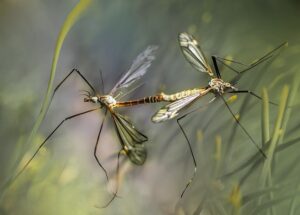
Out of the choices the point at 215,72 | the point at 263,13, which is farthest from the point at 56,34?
the point at 263,13

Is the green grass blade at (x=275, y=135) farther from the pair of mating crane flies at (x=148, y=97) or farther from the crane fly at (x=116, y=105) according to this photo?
the crane fly at (x=116, y=105)

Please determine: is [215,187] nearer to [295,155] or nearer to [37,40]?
[295,155]

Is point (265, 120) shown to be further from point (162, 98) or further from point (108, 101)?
point (108, 101)

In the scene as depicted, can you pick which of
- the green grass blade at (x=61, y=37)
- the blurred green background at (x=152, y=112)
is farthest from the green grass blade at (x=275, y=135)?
the green grass blade at (x=61, y=37)

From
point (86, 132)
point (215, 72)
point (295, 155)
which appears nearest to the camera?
point (295, 155)

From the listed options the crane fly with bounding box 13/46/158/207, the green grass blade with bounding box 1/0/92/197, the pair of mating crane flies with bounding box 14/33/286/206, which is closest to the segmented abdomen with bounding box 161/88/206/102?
the pair of mating crane flies with bounding box 14/33/286/206

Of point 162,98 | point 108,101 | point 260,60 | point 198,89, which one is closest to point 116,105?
point 108,101
